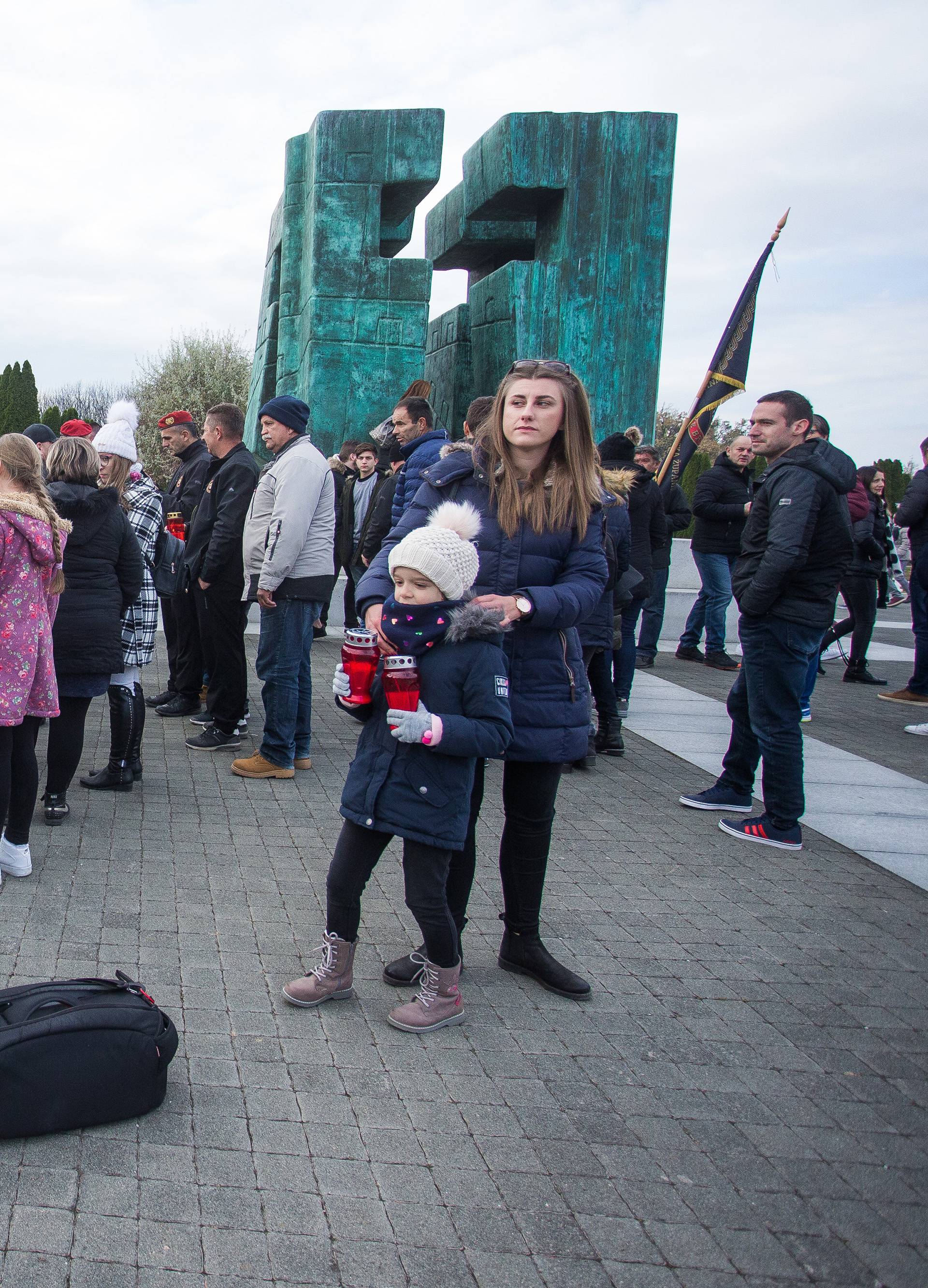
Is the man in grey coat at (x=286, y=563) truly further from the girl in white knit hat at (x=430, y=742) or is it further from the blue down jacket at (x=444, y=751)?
the blue down jacket at (x=444, y=751)

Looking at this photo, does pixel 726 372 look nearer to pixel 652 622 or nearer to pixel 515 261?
pixel 652 622

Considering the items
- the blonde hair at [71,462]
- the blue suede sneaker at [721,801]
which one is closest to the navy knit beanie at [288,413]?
the blonde hair at [71,462]

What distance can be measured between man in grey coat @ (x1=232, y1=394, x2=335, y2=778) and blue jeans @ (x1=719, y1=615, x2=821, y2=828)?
223 cm

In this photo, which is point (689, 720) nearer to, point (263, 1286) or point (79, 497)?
point (79, 497)

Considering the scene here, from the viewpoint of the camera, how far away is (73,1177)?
8.33ft

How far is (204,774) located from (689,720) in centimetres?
386

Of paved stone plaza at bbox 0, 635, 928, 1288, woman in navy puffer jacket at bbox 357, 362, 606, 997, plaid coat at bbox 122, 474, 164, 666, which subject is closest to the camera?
paved stone plaza at bbox 0, 635, 928, 1288

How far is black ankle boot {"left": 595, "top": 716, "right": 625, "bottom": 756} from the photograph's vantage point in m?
7.09

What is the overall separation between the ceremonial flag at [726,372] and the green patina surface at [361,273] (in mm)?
3571

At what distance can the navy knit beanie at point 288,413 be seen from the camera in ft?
19.9

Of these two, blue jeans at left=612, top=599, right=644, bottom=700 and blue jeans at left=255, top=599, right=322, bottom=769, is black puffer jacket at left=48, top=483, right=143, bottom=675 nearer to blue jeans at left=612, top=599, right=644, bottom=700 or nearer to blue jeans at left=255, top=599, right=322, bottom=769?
blue jeans at left=255, top=599, right=322, bottom=769

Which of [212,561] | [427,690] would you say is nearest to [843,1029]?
[427,690]

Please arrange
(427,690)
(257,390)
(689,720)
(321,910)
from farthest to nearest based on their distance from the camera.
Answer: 1. (257,390)
2. (689,720)
3. (321,910)
4. (427,690)

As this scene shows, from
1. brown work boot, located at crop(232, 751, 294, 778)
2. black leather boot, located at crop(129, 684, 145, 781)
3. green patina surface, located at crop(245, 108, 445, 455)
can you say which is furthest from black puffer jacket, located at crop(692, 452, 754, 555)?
black leather boot, located at crop(129, 684, 145, 781)
